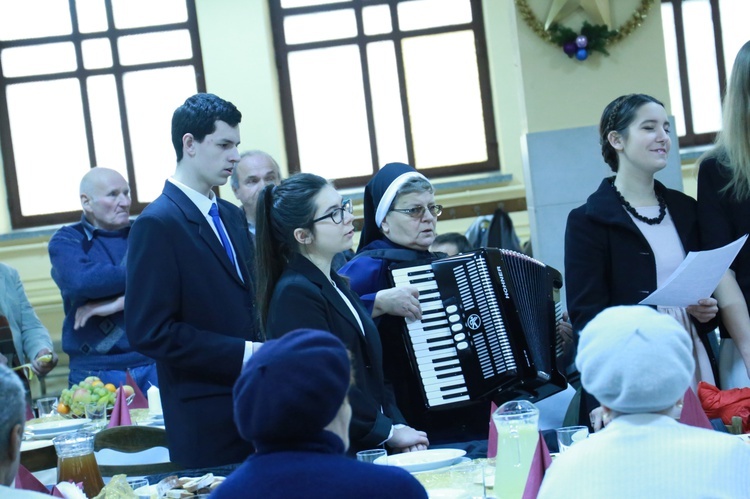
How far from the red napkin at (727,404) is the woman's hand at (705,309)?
484 millimetres

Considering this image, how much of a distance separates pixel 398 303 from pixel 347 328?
268mm

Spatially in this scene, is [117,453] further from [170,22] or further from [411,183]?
[170,22]

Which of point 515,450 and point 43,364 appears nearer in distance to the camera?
point 515,450

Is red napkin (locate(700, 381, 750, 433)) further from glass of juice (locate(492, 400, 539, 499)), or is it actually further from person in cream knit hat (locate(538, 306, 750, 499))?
person in cream knit hat (locate(538, 306, 750, 499))

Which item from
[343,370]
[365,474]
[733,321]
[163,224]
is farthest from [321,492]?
[733,321]

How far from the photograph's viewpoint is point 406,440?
8.61 ft

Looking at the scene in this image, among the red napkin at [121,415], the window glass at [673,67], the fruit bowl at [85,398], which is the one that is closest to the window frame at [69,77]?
the window glass at [673,67]

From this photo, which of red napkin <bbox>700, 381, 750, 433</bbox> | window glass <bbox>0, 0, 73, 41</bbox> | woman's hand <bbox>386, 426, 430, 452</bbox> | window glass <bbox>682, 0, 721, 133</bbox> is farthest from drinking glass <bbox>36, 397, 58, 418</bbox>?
window glass <bbox>682, 0, 721, 133</bbox>

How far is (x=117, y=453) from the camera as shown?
300 centimetres

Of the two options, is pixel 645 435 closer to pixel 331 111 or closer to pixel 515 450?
pixel 515 450

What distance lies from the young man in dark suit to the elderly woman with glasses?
413mm

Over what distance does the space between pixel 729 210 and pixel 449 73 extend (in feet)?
16.9

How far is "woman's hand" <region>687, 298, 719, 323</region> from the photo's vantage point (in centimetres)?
291

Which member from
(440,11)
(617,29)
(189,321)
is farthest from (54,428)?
(440,11)
